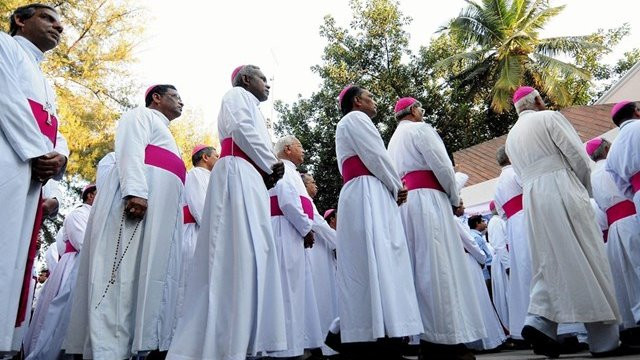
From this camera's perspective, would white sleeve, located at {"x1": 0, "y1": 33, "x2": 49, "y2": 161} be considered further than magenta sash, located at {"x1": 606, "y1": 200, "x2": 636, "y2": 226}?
No

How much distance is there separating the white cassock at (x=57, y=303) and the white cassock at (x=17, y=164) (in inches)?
79.4

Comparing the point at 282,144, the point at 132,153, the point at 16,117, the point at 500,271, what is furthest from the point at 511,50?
the point at 16,117

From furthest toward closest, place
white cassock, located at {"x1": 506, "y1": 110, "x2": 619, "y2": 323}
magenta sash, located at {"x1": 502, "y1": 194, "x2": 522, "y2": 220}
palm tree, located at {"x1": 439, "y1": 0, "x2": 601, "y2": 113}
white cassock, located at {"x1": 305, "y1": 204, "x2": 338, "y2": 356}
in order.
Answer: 1. palm tree, located at {"x1": 439, "y1": 0, "x2": 601, "y2": 113}
2. white cassock, located at {"x1": 305, "y1": 204, "x2": 338, "y2": 356}
3. magenta sash, located at {"x1": 502, "y1": 194, "x2": 522, "y2": 220}
4. white cassock, located at {"x1": 506, "y1": 110, "x2": 619, "y2": 323}

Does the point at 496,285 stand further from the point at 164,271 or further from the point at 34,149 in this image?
the point at 34,149

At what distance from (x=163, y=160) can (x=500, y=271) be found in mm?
5065

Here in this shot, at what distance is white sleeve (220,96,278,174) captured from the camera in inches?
156

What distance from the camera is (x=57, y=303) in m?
5.64

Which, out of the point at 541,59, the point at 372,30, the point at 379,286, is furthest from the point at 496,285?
the point at 541,59

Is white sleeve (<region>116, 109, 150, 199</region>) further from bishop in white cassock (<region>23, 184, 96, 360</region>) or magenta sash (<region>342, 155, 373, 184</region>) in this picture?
bishop in white cassock (<region>23, 184, 96, 360</region>)

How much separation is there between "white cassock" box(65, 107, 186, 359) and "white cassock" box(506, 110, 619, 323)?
280cm

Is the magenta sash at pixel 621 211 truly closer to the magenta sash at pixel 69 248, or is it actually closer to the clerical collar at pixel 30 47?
the clerical collar at pixel 30 47

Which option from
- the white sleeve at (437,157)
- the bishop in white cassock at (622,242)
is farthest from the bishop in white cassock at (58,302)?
the bishop in white cassock at (622,242)

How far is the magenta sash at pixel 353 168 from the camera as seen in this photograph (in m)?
4.49

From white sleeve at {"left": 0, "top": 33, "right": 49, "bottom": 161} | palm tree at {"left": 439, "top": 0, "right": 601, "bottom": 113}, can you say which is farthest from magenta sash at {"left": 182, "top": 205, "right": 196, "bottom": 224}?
palm tree at {"left": 439, "top": 0, "right": 601, "bottom": 113}
